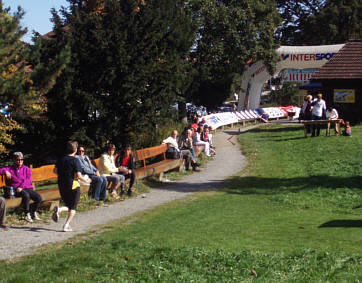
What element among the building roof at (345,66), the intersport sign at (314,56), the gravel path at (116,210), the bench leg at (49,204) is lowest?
the gravel path at (116,210)

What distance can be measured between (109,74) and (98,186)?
18.5 feet

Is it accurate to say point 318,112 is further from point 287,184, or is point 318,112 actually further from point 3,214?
point 3,214

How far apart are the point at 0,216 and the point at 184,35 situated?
514 inches

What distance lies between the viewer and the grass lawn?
709 centimetres

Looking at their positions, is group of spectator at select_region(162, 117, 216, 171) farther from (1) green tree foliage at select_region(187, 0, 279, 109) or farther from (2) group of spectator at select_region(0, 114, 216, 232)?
(1) green tree foliage at select_region(187, 0, 279, 109)

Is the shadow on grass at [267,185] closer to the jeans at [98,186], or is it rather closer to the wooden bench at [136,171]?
the wooden bench at [136,171]

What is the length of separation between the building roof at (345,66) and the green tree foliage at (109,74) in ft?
41.5

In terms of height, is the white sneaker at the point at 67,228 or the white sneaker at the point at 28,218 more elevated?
the white sneaker at the point at 28,218

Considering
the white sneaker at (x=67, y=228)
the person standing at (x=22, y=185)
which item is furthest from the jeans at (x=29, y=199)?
the white sneaker at (x=67, y=228)

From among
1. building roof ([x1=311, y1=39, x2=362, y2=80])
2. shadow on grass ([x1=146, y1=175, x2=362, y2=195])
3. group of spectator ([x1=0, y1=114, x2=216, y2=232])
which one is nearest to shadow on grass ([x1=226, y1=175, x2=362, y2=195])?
shadow on grass ([x1=146, y1=175, x2=362, y2=195])

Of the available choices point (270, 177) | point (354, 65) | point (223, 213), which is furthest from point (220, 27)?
point (223, 213)

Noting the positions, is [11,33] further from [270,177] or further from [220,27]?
[220,27]

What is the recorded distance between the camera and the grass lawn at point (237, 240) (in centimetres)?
709

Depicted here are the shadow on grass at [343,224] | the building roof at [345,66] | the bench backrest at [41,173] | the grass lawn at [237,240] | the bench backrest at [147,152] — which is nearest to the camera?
the grass lawn at [237,240]
